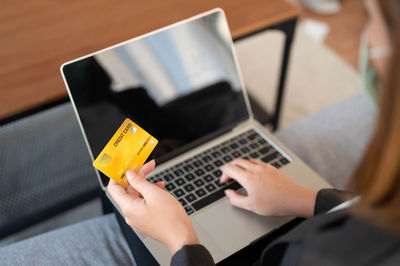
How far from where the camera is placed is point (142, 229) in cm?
65

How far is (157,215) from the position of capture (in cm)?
62

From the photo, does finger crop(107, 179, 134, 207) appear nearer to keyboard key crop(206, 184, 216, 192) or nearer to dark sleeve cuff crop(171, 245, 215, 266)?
dark sleeve cuff crop(171, 245, 215, 266)

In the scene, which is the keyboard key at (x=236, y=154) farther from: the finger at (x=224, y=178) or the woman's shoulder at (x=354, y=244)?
the woman's shoulder at (x=354, y=244)

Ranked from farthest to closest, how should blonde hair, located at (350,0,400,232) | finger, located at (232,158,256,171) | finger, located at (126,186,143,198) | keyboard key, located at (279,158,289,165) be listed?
keyboard key, located at (279,158,289,165) < finger, located at (232,158,256,171) < finger, located at (126,186,143,198) < blonde hair, located at (350,0,400,232)

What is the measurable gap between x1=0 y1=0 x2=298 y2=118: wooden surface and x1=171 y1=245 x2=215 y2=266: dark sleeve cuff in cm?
45

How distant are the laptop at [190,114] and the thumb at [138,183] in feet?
0.52

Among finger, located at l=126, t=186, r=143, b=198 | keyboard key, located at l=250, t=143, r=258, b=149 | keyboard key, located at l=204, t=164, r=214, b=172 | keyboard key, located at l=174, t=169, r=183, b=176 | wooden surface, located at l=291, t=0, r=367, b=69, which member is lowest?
wooden surface, located at l=291, t=0, r=367, b=69

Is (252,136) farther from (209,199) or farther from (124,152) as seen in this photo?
(124,152)

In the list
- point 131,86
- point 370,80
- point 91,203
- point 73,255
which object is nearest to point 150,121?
point 131,86

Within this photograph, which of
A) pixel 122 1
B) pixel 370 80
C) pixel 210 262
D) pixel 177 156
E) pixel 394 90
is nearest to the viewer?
pixel 394 90

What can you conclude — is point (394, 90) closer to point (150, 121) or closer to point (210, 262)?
point (210, 262)

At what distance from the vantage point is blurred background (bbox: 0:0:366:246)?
875mm

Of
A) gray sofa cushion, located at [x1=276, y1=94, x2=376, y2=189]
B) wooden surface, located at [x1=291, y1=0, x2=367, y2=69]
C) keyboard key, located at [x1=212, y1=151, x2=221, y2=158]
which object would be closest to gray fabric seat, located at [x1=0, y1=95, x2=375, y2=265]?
gray sofa cushion, located at [x1=276, y1=94, x2=376, y2=189]

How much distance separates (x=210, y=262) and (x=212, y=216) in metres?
0.20
